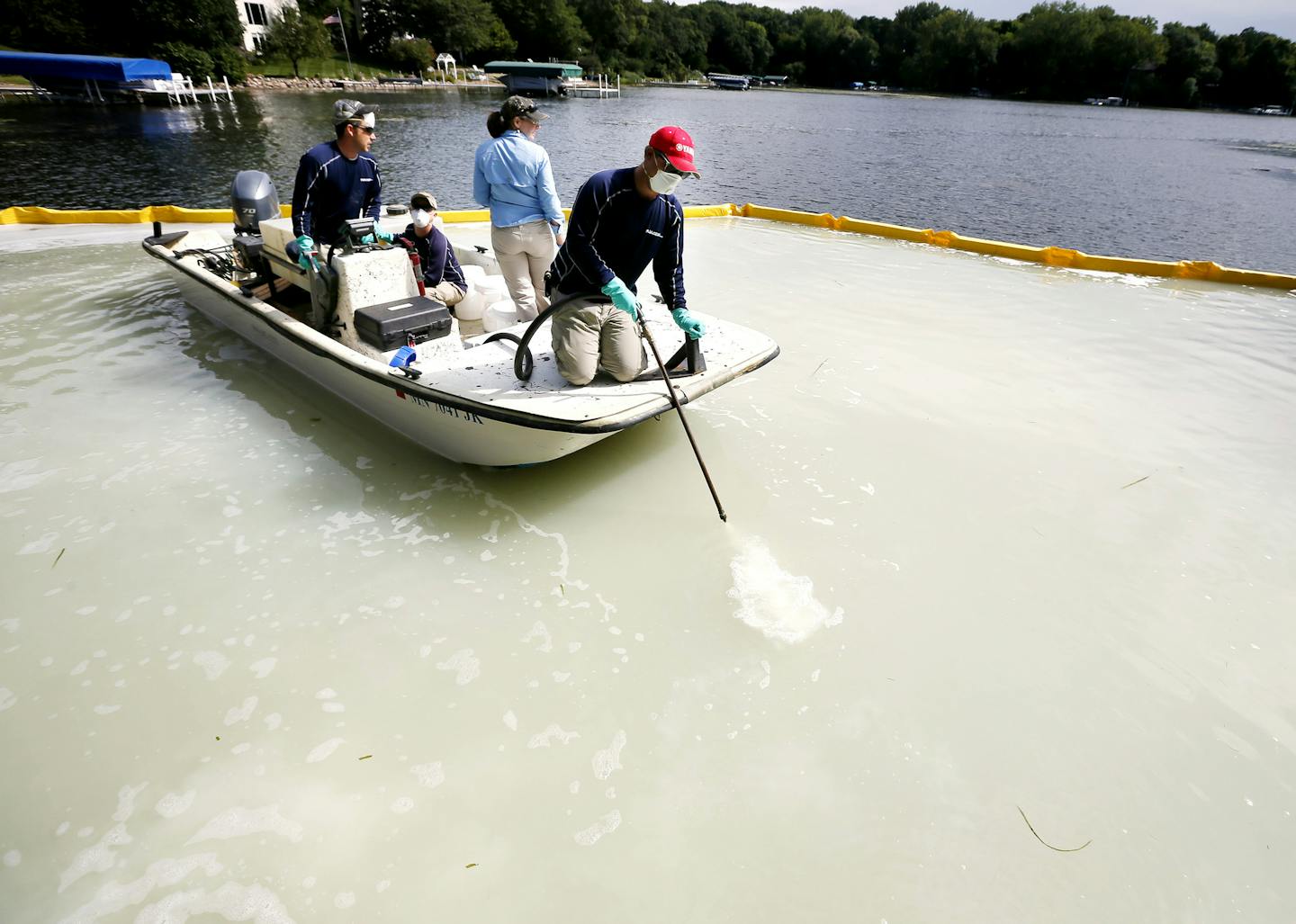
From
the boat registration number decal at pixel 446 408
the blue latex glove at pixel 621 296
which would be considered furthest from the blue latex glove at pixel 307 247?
the blue latex glove at pixel 621 296

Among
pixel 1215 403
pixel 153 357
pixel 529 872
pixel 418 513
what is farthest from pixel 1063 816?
pixel 153 357

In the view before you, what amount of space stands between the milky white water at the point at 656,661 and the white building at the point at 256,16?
74940mm

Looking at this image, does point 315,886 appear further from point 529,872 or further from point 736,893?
point 736,893

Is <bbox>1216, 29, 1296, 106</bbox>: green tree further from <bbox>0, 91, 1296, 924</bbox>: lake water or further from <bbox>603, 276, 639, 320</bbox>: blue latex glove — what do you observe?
<bbox>603, 276, 639, 320</bbox>: blue latex glove

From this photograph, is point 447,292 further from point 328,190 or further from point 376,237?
point 328,190

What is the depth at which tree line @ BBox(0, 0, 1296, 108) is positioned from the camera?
155 feet

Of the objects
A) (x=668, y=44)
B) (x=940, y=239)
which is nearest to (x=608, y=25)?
(x=668, y=44)

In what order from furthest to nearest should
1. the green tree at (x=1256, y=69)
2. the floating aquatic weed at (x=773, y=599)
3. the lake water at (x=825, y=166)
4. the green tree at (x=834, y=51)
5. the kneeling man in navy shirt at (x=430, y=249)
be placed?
the green tree at (x=834, y=51) < the green tree at (x=1256, y=69) < the lake water at (x=825, y=166) < the kneeling man in navy shirt at (x=430, y=249) < the floating aquatic weed at (x=773, y=599)

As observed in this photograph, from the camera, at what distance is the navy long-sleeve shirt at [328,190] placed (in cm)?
454

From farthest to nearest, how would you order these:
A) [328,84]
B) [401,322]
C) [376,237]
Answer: [328,84] → [376,237] → [401,322]

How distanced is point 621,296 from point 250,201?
17.8 feet

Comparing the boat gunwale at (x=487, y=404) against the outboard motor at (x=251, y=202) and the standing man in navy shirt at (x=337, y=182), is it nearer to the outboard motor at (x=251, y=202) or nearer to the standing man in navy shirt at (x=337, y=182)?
the standing man in navy shirt at (x=337, y=182)

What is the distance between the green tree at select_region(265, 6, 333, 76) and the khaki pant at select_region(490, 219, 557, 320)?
232ft

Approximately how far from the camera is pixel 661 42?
107 meters
